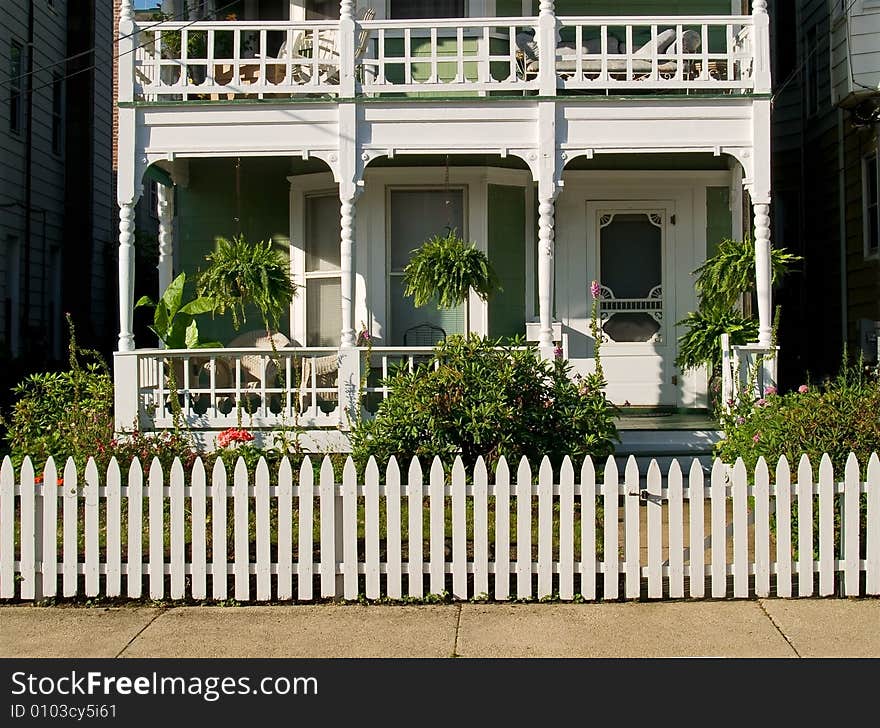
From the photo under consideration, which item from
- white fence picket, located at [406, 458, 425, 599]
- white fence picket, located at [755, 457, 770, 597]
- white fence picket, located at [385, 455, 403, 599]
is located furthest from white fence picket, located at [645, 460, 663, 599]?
white fence picket, located at [385, 455, 403, 599]

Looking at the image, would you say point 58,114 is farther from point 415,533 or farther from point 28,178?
point 415,533

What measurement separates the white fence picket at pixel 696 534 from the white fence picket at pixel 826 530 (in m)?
0.75

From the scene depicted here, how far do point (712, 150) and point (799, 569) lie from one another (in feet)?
18.4

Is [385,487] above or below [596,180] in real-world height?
below

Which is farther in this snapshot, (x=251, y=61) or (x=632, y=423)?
(x=632, y=423)

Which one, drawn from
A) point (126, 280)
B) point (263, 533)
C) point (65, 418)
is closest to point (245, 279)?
point (126, 280)

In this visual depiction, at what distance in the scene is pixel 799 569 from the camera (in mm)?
6871

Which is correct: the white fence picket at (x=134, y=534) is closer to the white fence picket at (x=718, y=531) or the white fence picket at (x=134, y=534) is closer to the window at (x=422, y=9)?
the white fence picket at (x=718, y=531)

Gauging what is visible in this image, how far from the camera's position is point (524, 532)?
6.83 m

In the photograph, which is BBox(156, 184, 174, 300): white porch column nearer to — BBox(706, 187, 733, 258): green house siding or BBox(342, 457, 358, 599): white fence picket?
BBox(342, 457, 358, 599): white fence picket

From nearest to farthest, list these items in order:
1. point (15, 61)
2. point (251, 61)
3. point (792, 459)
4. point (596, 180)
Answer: point (792, 459)
point (251, 61)
point (596, 180)
point (15, 61)

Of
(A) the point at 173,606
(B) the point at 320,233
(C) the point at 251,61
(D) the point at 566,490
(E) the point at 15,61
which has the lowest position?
(A) the point at 173,606

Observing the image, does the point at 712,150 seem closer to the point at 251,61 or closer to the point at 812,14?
the point at 251,61

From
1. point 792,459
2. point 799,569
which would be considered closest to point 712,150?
point 792,459
